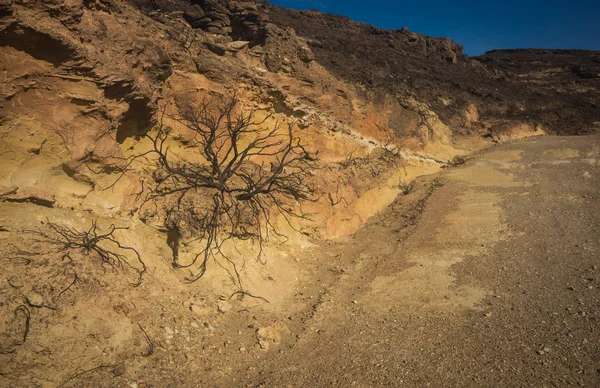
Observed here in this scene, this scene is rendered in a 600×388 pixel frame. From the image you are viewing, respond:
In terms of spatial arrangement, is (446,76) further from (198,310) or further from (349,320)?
(198,310)

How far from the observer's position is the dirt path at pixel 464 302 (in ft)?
11.2

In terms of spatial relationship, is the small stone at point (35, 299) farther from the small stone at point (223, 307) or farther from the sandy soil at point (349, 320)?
the small stone at point (223, 307)

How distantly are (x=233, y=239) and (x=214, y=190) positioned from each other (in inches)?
31.5

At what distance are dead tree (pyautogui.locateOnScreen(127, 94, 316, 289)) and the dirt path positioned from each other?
141 cm

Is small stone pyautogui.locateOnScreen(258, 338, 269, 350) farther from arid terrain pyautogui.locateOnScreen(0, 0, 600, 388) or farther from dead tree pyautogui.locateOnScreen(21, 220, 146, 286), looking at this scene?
dead tree pyautogui.locateOnScreen(21, 220, 146, 286)

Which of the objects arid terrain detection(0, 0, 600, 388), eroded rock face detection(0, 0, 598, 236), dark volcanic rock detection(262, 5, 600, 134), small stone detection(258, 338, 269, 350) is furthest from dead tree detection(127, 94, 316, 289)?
dark volcanic rock detection(262, 5, 600, 134)

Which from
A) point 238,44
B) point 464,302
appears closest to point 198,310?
point 464,302

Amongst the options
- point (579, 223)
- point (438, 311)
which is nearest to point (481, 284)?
point (438, 311)

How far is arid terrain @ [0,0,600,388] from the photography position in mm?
3424

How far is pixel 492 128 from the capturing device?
15.3 m

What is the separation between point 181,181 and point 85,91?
1653 mm

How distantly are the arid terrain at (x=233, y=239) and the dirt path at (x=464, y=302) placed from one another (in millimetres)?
31

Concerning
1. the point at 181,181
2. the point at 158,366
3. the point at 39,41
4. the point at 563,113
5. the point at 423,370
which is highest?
the point at 563,113

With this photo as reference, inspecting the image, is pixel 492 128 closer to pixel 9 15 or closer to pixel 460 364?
pixel 460 364
